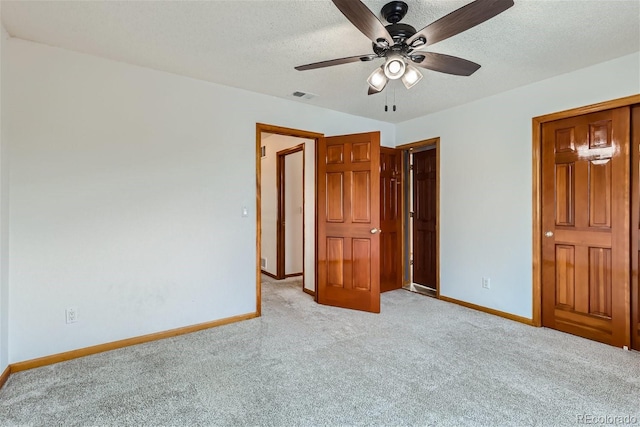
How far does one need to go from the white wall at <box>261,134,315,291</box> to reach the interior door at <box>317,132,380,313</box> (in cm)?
46

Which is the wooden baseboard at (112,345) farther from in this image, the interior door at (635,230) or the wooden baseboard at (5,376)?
the interior door at (635,230)

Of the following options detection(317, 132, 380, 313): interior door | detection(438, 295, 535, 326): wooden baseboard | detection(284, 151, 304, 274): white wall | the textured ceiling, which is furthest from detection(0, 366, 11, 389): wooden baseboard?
detection(438, 295, 535, 326): wooden baseboard

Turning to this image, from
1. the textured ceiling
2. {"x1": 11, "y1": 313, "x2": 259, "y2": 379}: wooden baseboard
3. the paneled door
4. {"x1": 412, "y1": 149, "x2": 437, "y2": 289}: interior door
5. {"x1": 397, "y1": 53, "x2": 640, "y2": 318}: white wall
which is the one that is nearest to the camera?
the textured ceiling

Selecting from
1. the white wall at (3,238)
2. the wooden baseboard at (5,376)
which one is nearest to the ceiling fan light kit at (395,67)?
the white wall at (3,238)

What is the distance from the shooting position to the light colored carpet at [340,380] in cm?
182

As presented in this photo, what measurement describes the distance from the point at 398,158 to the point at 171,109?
10.0 ft

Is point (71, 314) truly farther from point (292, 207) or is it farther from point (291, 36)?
point (292, 207)

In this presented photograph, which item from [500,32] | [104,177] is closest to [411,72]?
[500,32]

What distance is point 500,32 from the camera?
2242 millimetres

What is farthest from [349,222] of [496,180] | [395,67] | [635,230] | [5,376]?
[5,376]

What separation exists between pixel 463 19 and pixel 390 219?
10.2 feet

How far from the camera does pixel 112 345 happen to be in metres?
2.68

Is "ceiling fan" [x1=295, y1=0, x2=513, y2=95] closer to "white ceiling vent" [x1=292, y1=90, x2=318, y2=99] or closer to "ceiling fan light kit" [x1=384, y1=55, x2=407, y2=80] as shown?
"ceiling fan light kit" [x1=384, y1=55, x2=407, y2=80]

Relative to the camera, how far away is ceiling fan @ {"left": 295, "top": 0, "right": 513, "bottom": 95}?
5.08 ft
